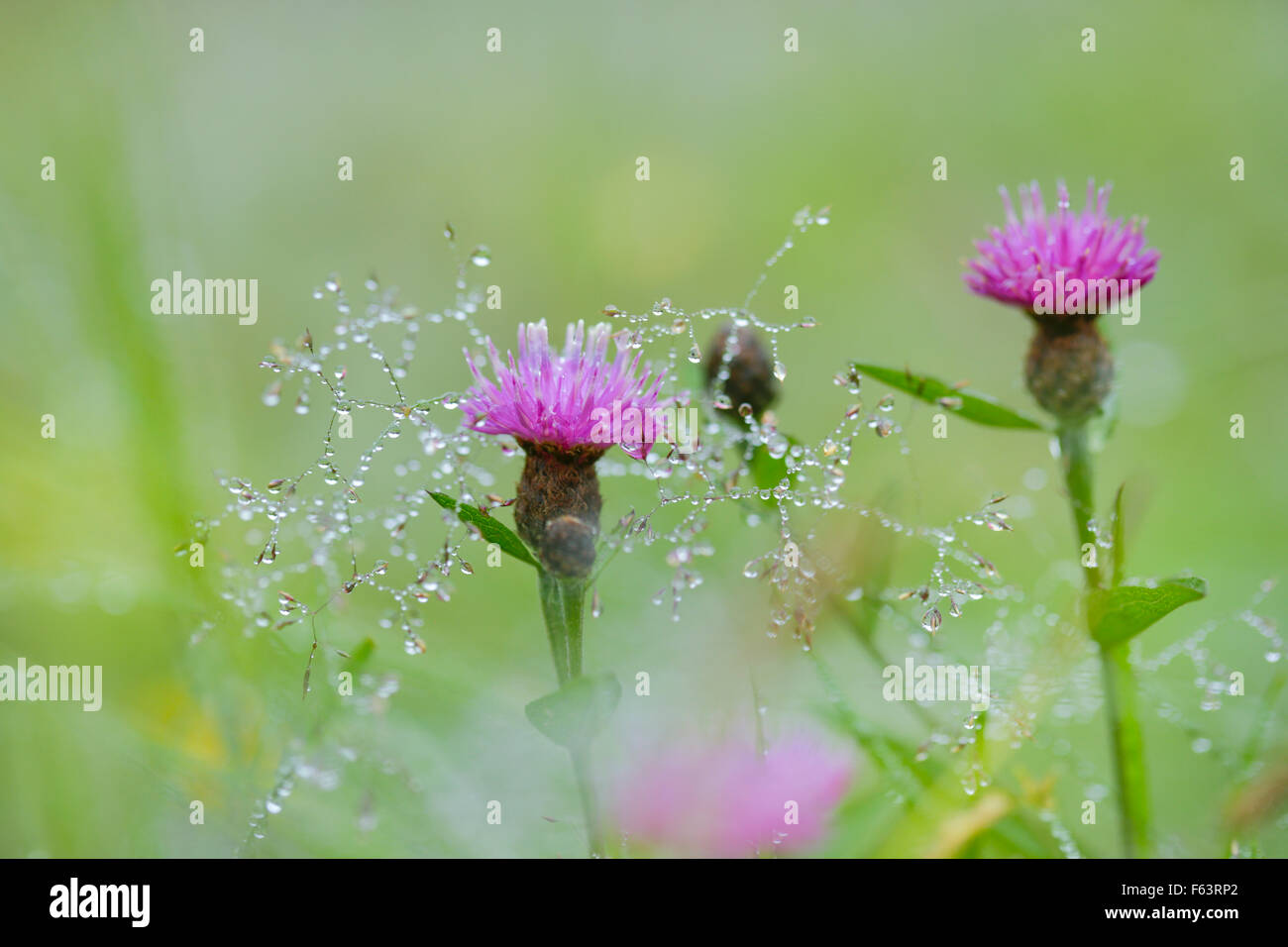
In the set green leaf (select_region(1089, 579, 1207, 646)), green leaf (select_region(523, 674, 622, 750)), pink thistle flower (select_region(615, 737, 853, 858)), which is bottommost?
pink thistle flower (select_region(615, 737, 853, 858))

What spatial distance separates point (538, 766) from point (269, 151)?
1.70 meters

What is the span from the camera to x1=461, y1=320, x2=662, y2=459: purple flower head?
2.17 ft

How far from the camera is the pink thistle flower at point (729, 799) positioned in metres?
0.73

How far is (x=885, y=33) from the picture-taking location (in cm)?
244

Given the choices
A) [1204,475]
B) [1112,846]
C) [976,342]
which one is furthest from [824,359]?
[1112,846]

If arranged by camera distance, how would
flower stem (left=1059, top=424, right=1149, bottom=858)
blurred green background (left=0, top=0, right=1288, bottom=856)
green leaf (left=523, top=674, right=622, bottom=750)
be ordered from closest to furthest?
green leaf (left=523, top=674, right=622, bottom=750) < flower stem (left=1059, top=424, right=1149, bottom=858) < blurred green background (left=0, top=0, right=1288, bottom=856)

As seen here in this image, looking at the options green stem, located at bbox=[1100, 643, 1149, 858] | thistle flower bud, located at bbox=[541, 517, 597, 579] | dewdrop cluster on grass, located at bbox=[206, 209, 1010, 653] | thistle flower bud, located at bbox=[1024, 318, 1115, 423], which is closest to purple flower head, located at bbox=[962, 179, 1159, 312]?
thistle flower bud, located at bbox=[1024, 318, 1115, 423]

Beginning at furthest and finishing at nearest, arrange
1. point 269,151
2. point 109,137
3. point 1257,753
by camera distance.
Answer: point 269,151 → point 109,137 → point 1257,753

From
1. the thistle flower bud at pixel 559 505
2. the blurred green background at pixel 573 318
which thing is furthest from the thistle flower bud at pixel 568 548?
the blurred green background at pixel 573 318

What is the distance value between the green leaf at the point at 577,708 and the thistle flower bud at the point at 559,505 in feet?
0.29

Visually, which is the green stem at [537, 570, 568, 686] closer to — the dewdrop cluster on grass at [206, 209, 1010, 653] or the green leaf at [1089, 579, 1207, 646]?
the dewdrop cluster on grass at [206, 209, 1010, 653]

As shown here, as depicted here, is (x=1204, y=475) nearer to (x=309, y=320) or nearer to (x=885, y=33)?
(x=885, y=33)

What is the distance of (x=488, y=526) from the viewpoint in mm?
649

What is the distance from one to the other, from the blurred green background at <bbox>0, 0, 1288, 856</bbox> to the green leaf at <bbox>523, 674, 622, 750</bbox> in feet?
0.37
